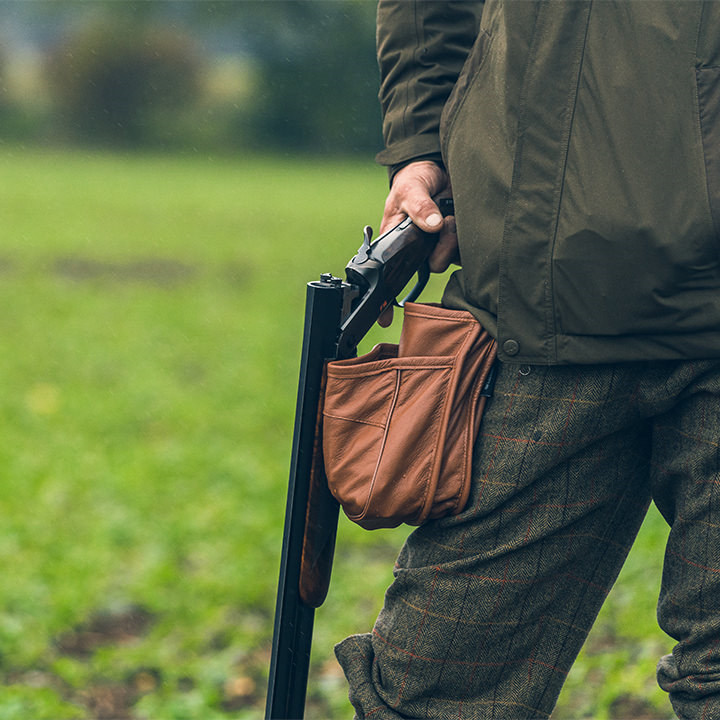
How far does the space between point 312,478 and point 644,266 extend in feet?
2.13

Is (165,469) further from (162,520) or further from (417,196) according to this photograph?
(417,196)

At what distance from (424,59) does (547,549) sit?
86 cm

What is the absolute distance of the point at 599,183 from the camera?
1432mm

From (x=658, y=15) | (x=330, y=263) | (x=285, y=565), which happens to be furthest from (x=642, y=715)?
(x=330, y=263)

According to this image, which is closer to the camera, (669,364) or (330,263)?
(669,364)

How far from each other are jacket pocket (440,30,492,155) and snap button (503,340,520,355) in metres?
0.38

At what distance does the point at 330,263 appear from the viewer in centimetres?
1246

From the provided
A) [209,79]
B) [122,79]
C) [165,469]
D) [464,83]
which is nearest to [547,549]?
[464,83]

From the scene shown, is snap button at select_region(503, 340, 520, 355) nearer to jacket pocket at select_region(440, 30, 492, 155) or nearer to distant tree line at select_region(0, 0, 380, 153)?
jacket pocket at select_region(440, 30, 492, 155)

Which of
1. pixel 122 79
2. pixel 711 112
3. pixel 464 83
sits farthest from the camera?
pixel 122 79

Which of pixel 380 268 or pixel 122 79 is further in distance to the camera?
pixel 122 79

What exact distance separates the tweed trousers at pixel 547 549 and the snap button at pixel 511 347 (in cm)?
5

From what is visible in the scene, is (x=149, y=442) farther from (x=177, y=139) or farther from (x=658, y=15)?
(x=177, y=139)

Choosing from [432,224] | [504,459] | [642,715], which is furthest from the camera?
[642,715]
